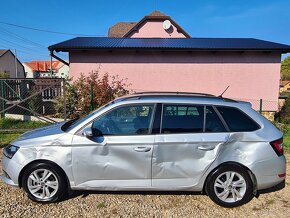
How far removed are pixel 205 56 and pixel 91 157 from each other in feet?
31.6

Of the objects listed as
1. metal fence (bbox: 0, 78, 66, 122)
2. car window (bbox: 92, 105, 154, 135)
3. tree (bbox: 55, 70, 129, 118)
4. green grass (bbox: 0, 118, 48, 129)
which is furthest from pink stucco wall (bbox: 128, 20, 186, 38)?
car window (bbox: 92, 105, 154, 135)

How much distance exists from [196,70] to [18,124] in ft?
25.0

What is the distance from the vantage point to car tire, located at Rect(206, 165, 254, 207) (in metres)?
3.81

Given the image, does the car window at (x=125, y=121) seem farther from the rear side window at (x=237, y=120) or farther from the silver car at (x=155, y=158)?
the rear side window at (x=237, y=120)

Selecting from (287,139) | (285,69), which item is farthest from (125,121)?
(285,69)

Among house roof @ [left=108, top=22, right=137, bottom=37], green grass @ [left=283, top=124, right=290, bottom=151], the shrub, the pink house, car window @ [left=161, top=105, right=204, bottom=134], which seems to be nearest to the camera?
car window @ [left=161, top=105, right=204, bottom=134]

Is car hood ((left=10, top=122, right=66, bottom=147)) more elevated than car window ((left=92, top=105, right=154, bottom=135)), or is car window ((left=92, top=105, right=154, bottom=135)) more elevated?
car window ((left=92, top=105, right=154, bottom=135))

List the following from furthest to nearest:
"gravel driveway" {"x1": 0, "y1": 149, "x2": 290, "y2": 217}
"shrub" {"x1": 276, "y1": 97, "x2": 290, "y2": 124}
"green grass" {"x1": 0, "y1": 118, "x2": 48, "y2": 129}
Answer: "shrub" {"x1": 276, "y1": 97, "x2": 290, "y2": 124} < "green grass" {"x1": 0, "y1": 118, "x2": 48, "y2": 129} < "gravel driveway" {"x1": 0, "y1": 149, "x2": 290, "y2": 217}

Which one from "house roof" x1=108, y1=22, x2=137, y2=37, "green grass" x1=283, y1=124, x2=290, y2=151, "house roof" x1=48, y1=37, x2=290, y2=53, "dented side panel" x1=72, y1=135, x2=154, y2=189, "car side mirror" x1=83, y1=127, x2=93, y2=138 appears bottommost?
"green grass" x1=283, y1=124, x2=290, y2=151

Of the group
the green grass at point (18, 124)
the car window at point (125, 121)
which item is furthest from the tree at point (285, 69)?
the car window at point (125, 121)

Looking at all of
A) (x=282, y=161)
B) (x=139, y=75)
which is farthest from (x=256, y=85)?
(x=282, y=161)

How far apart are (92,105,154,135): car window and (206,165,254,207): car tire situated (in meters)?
1.17

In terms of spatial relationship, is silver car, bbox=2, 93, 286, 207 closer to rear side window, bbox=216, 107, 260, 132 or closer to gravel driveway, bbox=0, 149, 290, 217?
rear side window, bbox=216, 107, 260, 132

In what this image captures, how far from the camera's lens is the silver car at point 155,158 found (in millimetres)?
3770
